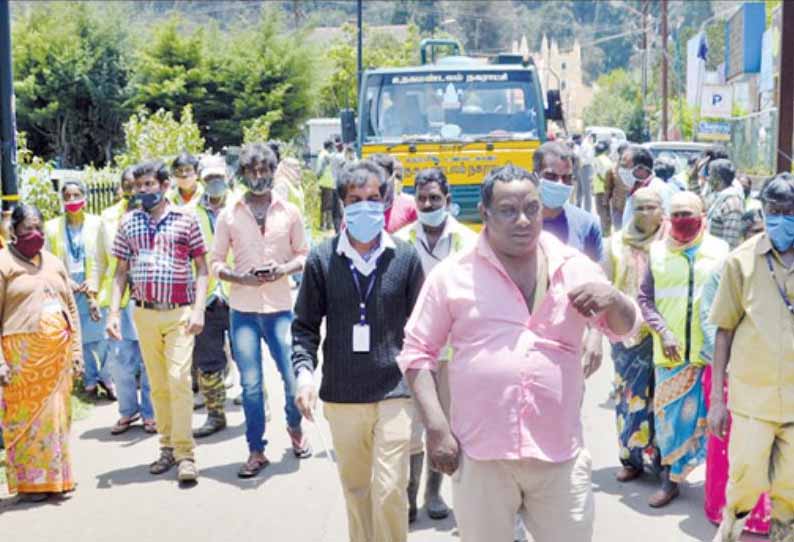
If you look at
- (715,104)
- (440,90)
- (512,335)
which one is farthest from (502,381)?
(715,104)

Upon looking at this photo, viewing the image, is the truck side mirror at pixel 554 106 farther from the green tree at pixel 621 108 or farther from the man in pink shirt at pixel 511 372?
the green tree at pixel 621 108

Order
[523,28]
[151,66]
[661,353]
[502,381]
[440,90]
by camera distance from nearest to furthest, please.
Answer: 1. [502,381]
2. [661,353]
3. [440,90]
4. [151,66]
5. [523,28]

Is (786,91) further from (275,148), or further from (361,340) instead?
(361,340)

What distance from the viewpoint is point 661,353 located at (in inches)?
271

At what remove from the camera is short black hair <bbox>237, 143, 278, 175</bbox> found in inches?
297

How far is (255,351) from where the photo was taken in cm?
780

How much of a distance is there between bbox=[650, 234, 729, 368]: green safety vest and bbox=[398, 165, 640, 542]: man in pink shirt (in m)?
2.69

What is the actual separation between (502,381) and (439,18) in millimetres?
123760

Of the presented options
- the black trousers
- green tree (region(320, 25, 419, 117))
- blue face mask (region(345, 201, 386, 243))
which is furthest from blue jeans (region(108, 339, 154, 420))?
green tree (region(320, 25, 419, 117))

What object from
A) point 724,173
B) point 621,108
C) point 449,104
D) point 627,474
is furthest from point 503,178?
point 621,108

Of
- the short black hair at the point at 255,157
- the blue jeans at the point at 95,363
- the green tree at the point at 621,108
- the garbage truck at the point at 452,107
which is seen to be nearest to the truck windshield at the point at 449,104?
the garbage truck at the point at 452,107

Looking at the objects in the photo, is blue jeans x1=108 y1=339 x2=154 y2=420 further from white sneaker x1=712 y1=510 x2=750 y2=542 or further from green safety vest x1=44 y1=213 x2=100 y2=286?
white sneaker x1=712 y1=510 x2=750 y2=542

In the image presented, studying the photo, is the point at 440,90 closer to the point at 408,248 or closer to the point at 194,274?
the point at 194,274

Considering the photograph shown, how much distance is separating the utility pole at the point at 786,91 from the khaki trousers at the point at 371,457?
1096 centimetres
